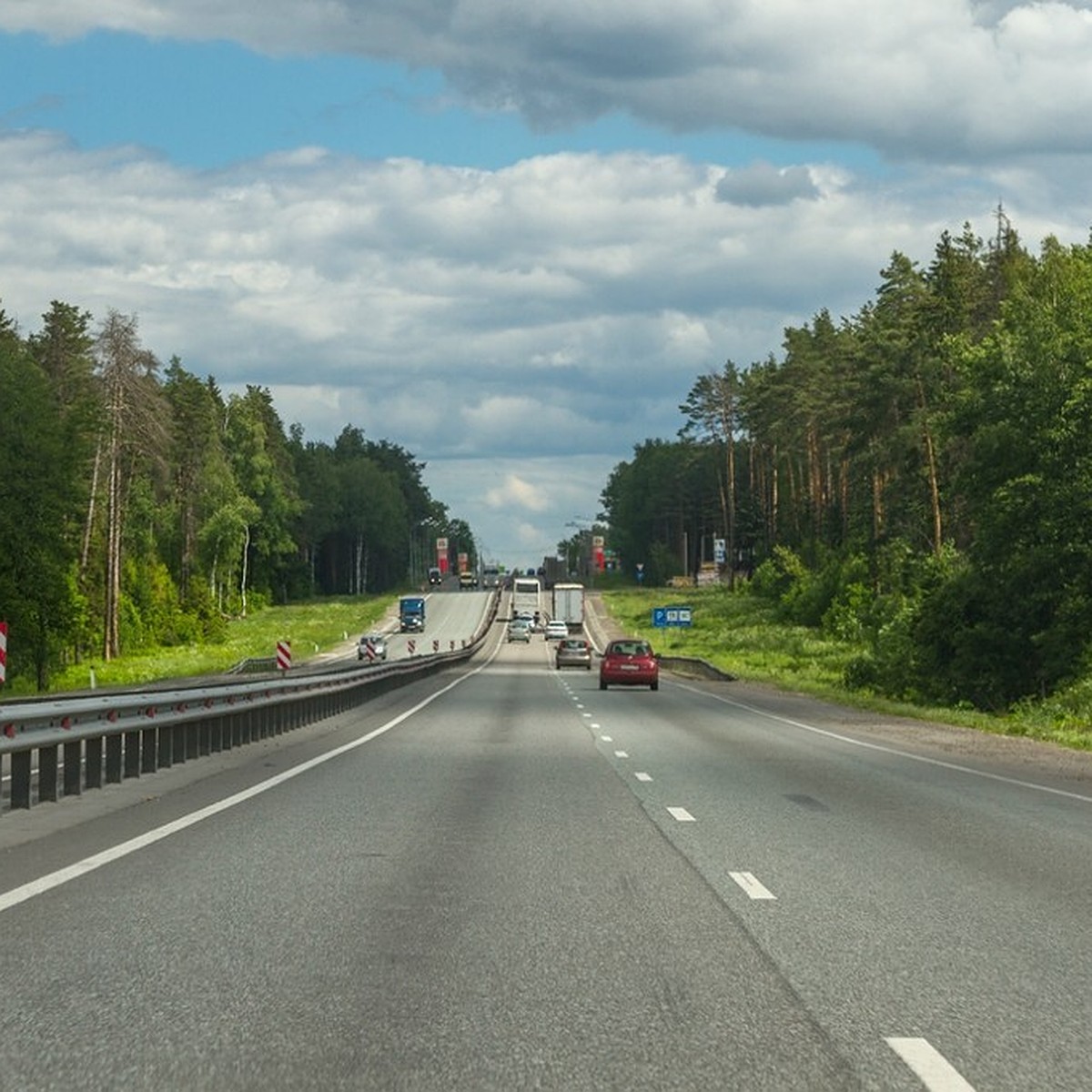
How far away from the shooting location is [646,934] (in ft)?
34.6

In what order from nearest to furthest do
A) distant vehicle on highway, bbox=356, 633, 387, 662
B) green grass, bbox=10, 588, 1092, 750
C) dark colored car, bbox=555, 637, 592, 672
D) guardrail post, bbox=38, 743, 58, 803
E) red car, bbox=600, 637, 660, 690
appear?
guardrail post, bbox=38, 743, 58, 803 < green grass, bbox=10, 588, 1092, 750 < red car, bbox=600, 637, 660, 690 < dark colored car, bbox=555, 637, 592, 672 < distant vehicle on highway, bbox=356, 633, 387, 662

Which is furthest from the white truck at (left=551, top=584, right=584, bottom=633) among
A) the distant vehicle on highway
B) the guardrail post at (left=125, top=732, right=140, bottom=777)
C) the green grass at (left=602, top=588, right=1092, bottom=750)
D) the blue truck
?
the guardrail post at (left=125, top=732, right=140, bottom=777)

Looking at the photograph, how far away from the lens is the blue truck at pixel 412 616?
15275cm

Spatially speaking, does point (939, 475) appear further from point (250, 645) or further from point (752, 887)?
point (752, 887)

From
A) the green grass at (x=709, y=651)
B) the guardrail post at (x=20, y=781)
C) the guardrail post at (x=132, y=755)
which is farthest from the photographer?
the green grass at (x=709, y=651)

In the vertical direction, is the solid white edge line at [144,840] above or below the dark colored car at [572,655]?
above

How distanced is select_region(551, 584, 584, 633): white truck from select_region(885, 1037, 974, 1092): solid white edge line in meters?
137

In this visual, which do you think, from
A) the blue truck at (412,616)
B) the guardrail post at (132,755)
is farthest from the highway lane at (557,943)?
the blue truck at (412,616)

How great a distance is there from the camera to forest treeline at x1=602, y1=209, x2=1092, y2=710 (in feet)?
174

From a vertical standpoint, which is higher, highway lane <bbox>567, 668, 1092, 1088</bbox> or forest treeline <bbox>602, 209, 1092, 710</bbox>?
forest treeline <bbox>602, 209, 1092, 710</bbox>

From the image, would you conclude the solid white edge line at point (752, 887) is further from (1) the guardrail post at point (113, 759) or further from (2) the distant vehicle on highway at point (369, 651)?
(2) the distant vehicle on highway at point (369, 651)

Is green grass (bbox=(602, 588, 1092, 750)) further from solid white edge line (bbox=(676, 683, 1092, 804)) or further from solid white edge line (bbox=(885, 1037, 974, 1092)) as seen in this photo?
solid white edge line (bbox=(885, 1037, 974, 1092))

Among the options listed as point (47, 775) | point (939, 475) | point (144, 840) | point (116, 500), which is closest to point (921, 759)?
point (47, 775)

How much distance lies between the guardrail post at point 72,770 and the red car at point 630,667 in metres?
43.4
